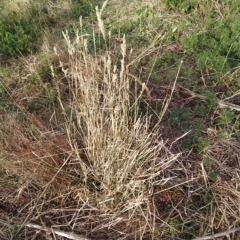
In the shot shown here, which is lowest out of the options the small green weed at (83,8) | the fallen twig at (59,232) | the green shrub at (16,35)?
the fallen twig at (59,232)

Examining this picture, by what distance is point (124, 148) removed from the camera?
2.55 meters

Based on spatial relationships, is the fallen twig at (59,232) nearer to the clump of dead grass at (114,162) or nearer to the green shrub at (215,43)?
the clump of dead grass at (114,162)

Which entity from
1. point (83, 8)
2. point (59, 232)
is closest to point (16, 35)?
point (83, 8)

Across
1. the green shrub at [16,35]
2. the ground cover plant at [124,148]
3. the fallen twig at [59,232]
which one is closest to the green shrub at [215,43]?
the ground cover plant at [124,148]

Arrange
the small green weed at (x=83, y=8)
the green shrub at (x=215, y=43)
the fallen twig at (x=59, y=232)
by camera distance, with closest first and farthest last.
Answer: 1. the fallen twig at (x=59, y=232)
2. the green shrub at (x=215, y=43)
3. the small green weed at (x=83, y=8)

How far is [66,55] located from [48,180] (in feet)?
4.79

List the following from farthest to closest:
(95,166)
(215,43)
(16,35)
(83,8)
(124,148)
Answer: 1. (83,8)
2. (16,35)
3. (215,43)
4. (95,166)
5. (124,148)

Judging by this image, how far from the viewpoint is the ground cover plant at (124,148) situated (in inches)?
101

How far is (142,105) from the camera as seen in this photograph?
3.36 meters

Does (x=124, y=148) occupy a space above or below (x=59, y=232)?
above

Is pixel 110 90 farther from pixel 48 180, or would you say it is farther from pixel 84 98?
pixel 48 180

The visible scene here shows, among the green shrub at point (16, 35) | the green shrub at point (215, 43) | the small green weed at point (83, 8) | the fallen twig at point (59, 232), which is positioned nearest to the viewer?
the fallen twig at point (59, 232)

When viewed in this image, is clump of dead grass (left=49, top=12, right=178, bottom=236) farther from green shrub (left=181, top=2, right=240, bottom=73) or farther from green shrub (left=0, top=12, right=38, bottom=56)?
green shrub (left=0, top=12, right=38, bottom=56)

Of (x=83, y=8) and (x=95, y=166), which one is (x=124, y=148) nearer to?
(x=95, y=166)
